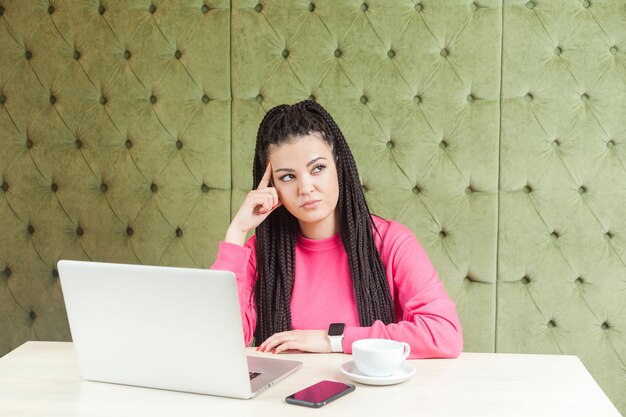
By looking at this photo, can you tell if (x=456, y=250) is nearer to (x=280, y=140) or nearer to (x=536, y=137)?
(x=536, y=137)

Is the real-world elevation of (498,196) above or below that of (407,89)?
below

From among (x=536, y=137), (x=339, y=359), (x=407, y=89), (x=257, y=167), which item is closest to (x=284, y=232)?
(x=257, y=167)

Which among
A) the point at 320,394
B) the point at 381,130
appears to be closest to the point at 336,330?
the point at 320,394

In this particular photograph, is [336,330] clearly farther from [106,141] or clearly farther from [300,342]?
[106,141]

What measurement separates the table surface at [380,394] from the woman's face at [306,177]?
0.45 metres

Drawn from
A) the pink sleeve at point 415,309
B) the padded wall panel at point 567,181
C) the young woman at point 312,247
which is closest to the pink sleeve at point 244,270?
the young woman at point 312,247

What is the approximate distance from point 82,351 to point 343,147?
0.85 metres

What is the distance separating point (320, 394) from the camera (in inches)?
44.8

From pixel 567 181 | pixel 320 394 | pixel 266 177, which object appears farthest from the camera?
pixel 567 181

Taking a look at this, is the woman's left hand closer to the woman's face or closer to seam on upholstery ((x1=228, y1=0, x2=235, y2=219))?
the woman's face

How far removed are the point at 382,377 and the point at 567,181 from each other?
3.83ft

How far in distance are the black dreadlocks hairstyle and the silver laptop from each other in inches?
19.2

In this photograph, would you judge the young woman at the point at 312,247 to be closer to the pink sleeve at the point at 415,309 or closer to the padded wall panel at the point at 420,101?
the pink sleeve at the point at 415,309

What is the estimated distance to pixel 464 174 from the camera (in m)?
2.17
